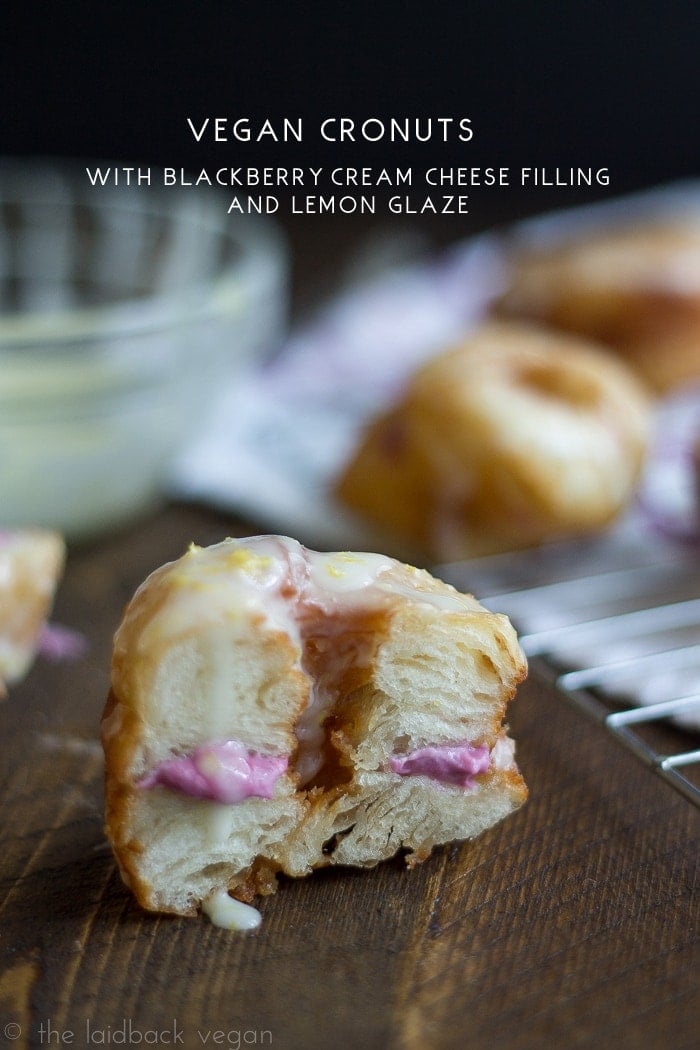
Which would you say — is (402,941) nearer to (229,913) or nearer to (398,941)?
(398,941)

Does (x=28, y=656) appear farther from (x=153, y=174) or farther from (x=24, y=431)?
(x=153, y=174)

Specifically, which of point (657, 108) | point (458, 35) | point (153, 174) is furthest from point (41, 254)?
point (657, 108)

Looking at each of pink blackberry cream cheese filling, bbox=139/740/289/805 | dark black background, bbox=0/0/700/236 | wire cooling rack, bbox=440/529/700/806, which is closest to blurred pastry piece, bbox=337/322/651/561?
wire cooling rack, bbox=440/529/700/806

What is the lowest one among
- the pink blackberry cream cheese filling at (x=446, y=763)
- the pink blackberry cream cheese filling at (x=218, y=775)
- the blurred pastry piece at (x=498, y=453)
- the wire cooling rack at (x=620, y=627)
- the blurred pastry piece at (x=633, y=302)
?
the wire cooling rack at (x=620, y=627)

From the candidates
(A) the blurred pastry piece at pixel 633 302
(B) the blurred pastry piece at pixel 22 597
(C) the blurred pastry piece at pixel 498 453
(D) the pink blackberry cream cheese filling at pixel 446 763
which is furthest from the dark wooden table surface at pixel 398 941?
(A) the blurred pastry piece at pixel 633 302

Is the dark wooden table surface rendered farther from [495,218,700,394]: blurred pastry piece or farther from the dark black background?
the dark black background

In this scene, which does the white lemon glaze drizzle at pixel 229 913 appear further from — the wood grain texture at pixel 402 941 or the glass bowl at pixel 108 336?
the glass bowl at pixel 108 336
